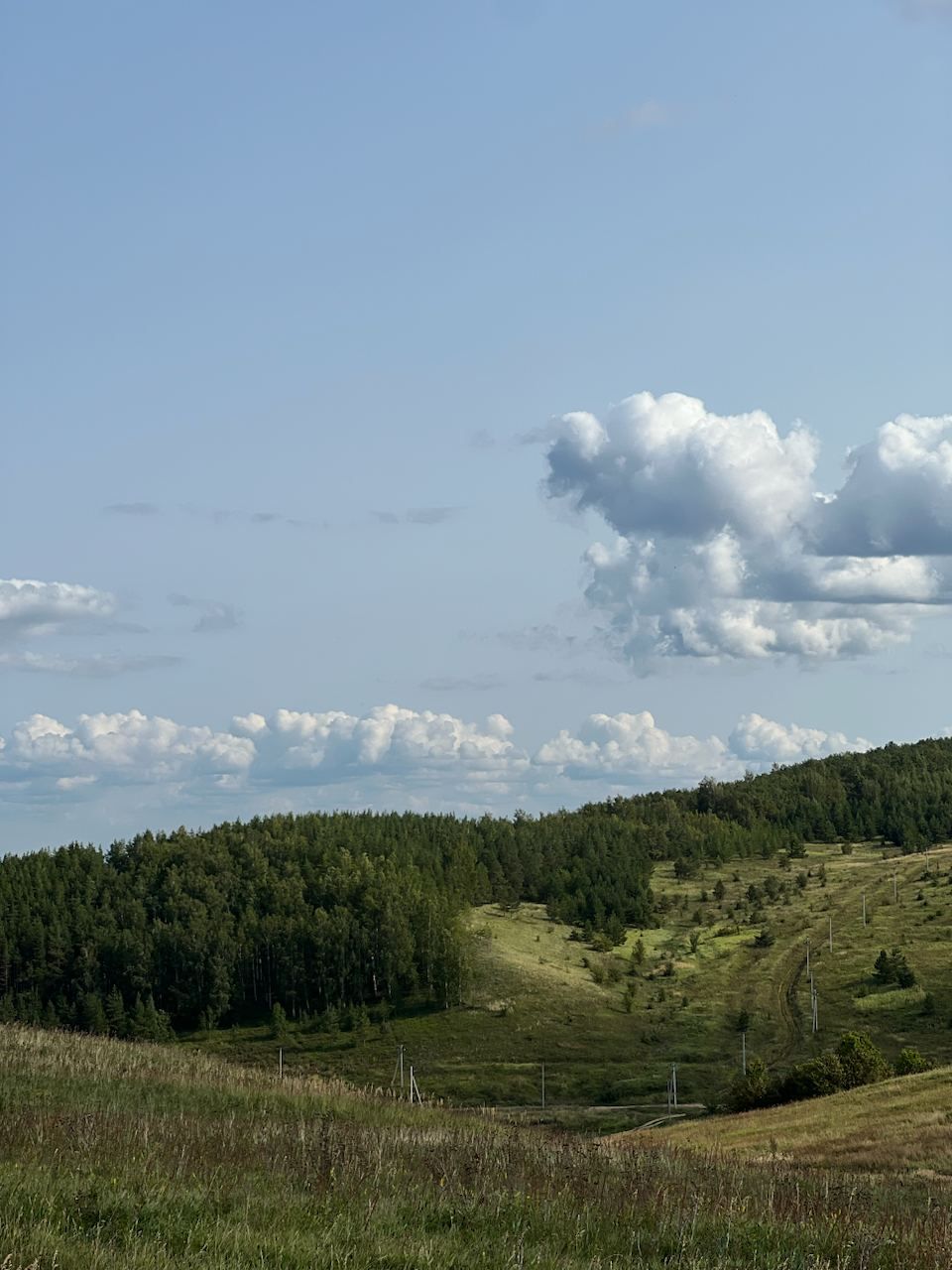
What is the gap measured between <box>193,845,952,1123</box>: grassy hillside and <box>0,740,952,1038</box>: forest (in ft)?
19.4

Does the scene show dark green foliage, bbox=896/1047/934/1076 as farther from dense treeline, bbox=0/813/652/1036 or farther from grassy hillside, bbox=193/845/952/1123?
dense treeline, bbox=0/813/652/1036

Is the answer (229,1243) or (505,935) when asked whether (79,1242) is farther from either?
(505,935)

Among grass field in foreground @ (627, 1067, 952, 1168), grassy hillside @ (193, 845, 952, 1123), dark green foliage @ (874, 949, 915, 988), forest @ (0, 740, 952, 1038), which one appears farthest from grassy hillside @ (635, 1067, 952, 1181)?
forest @ (0, 740, 952, 1038)

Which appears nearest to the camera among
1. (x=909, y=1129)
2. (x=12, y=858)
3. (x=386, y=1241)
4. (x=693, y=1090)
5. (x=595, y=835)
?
(x=386, y=1241)

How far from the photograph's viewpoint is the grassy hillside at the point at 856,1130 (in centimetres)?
3644

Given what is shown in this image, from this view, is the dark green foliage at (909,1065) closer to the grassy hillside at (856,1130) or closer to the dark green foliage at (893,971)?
the grassy hillside at (856,1130)

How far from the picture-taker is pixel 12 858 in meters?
174

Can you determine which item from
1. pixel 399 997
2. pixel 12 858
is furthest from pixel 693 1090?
pixel 12 858

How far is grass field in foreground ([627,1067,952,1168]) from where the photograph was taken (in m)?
36.4

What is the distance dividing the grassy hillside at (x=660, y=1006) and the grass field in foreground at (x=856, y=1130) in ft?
81.5

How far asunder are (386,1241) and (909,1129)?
36405 mm

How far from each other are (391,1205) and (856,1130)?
115 feet

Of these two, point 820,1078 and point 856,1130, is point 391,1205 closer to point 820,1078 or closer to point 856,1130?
point 856,1130

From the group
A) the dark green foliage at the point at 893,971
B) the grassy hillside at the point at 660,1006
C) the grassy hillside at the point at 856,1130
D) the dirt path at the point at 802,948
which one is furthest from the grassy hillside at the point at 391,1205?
the dark green foliage at the point at 893,971
